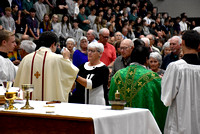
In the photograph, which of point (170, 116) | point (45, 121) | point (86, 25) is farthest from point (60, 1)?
point (45, 121)

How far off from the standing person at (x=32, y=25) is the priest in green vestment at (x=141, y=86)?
7708 mm

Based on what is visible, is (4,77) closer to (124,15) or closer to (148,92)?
(148,92)

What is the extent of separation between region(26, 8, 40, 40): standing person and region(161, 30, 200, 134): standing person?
8.30m

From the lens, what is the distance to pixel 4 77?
4.63 metres

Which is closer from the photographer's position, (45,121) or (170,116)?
(45,121)

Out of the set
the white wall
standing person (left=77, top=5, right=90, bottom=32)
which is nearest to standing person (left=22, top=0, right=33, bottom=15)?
standing person (left=77, top=5, right=90, bottom=32)

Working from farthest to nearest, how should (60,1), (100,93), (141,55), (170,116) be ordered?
(60,1), (100,93), (141,55), (170,116)

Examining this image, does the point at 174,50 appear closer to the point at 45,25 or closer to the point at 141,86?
the point at 141,86

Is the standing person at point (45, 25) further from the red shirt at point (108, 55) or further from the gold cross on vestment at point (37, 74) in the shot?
the gold cross on vestment at point (37, 74)

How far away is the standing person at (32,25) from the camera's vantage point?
11.9m

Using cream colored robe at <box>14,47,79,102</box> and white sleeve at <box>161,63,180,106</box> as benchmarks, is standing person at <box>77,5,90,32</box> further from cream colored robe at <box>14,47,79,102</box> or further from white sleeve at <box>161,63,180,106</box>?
white sleeve at <box>161,63,180,106</box>

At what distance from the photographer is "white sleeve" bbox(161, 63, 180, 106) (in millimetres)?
4089

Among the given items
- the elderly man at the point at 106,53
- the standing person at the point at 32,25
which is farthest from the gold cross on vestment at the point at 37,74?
the standing person at the point at 32,25

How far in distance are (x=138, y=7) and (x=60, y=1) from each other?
7.51 meters
